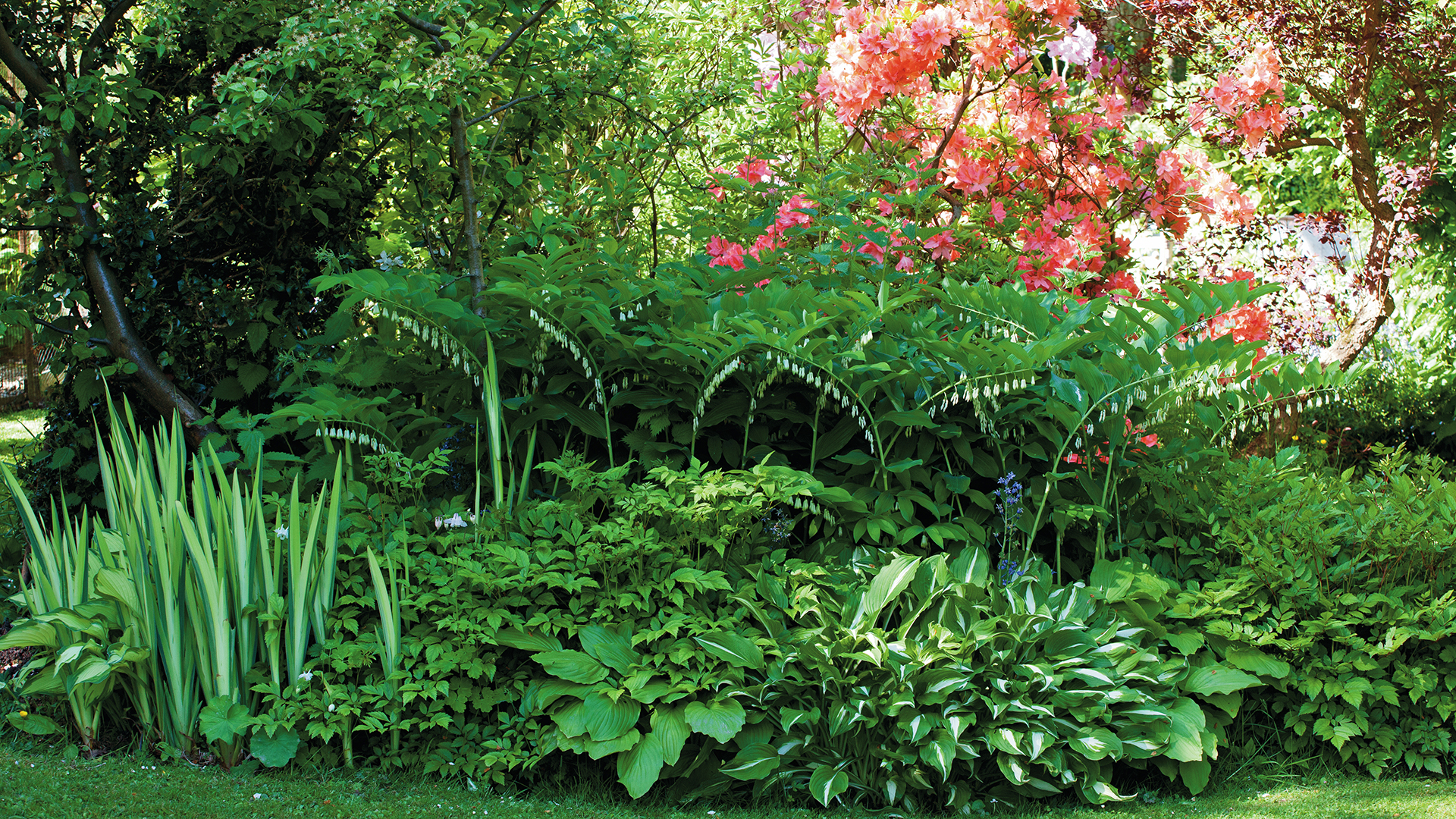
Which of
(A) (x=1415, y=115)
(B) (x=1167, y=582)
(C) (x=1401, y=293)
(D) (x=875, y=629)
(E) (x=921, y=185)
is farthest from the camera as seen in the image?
(C) (x=1401, y=293)

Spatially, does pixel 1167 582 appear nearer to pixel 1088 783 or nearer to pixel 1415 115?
pixel 1088 783

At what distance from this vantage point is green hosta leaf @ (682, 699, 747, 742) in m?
2.66

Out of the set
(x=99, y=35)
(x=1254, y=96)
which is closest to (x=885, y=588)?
(x=1254, y=96)

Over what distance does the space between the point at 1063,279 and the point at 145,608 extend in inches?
138

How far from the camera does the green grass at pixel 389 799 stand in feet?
7.93

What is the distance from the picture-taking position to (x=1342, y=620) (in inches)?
122

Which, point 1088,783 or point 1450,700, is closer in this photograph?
point 1088,783

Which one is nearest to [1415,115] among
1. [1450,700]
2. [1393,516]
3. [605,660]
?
[1393,516]

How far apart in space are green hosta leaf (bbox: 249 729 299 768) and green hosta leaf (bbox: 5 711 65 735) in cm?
60

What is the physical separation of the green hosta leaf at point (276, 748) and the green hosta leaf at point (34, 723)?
60 cm

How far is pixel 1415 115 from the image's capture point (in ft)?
19.7

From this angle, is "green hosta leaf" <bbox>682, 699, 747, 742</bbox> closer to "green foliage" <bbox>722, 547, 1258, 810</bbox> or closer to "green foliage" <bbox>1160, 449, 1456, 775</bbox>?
"green foliage" <bbox>722, 547, 1258, 810</bbox>

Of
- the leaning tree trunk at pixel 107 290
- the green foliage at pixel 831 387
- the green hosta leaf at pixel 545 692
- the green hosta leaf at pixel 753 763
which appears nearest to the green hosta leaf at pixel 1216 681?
the green foliage at pixel 831 387

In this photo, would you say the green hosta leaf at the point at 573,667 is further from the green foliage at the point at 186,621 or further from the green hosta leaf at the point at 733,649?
the green foliage at the point at 186,621
